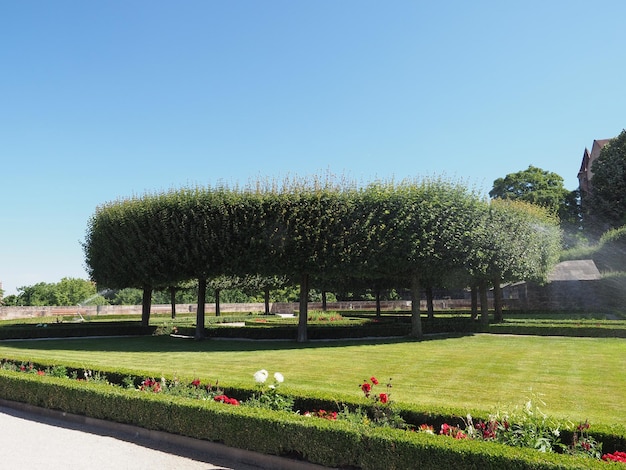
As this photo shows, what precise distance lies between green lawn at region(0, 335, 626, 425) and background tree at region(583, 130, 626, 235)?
42863 mm

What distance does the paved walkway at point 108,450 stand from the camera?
714 cm

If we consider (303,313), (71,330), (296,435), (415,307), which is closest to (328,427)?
(296,435)

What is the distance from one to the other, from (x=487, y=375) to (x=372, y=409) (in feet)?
22.0

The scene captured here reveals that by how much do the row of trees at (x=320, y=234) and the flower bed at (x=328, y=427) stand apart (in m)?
12.0

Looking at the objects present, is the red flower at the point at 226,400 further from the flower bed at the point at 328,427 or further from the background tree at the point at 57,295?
the background tree at the point at 57,295

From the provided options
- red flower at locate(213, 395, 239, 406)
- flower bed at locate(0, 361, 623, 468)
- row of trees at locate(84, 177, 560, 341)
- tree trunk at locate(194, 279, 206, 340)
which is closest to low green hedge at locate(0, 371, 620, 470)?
flower bed at locate(0, 361, 623, 468)

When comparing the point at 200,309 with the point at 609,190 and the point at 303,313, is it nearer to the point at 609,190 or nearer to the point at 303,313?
the point at 303,313

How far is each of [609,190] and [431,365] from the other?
54679 millimetres

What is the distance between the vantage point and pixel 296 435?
6852mm

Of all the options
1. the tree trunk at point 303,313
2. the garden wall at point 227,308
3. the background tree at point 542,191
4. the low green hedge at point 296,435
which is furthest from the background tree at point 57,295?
the low green hedge at point 296,435

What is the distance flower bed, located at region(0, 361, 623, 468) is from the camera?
562 centimetres

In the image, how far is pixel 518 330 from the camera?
83.8 ft

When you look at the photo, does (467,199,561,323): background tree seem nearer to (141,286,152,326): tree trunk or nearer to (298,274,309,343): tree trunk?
(298,274,309,343): tree trunk

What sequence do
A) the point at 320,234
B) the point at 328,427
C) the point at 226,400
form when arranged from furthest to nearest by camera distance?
the point at 320,234 → the point at 226,400 → the point at 328,427
